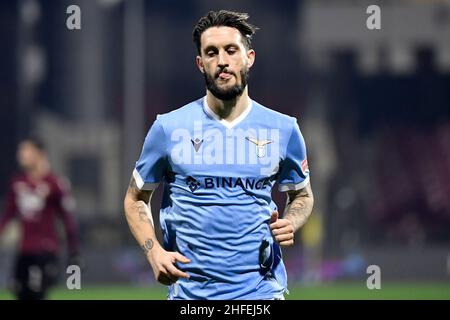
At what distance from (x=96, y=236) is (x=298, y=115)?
181 inches

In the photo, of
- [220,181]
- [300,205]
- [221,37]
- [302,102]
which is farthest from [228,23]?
[302,102]

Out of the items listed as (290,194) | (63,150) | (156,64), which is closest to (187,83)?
(156,64)

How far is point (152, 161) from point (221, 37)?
0.80 metres

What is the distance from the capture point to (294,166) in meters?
7.02

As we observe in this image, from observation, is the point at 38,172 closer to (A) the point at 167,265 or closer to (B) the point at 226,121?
(B) the point at 226,121

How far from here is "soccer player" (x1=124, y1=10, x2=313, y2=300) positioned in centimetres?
664

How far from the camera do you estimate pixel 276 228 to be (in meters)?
6.48

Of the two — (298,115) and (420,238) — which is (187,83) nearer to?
(298,115)

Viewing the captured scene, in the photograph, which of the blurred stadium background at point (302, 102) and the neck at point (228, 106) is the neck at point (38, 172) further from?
the blurred stadium background at point (302, 102)

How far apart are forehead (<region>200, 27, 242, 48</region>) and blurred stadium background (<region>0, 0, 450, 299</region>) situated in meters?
16.1

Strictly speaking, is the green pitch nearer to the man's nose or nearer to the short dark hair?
the short dark hair

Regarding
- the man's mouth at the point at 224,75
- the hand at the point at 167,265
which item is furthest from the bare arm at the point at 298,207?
the man's mouth at the point at 224,75

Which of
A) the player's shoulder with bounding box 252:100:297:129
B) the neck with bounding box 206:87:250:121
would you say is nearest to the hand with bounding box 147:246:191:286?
the neck with bounding box 206:87:250:121

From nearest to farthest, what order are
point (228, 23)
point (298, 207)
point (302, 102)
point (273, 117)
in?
point (228, 23), point (273, 117), point (298, 207), point (302, 102)
